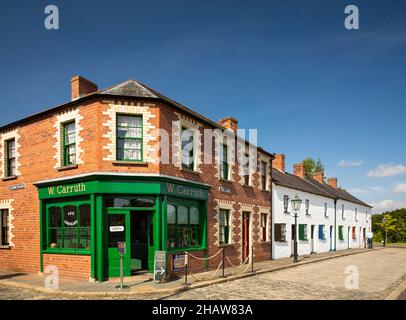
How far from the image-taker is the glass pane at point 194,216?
15.6 meters

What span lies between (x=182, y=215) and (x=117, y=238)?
3.00 meters

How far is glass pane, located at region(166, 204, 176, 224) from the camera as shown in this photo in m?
14.0

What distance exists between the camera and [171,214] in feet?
46.6

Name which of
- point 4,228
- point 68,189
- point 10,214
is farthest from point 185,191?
point 4,228

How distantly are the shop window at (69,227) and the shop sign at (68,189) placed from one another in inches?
21.2

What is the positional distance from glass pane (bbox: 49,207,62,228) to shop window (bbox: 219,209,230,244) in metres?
7.35

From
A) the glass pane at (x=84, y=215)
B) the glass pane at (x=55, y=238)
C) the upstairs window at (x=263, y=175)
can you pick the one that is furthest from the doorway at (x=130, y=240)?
the upstairs window at (x=263, y=175)

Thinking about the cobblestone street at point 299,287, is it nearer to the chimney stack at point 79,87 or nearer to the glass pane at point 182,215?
the glass pane at point 182,215

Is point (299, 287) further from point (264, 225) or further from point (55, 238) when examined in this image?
point (264, 225)

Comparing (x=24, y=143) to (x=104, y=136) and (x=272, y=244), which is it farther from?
(x=272, y=244)

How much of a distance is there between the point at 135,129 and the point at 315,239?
21.9m

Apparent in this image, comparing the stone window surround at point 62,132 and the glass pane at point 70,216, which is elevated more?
the stone window surround at point 62,132
